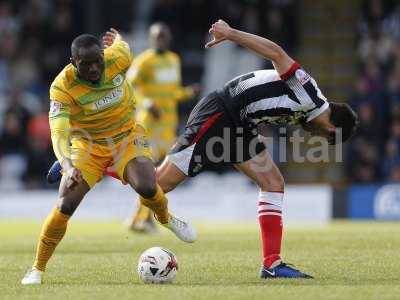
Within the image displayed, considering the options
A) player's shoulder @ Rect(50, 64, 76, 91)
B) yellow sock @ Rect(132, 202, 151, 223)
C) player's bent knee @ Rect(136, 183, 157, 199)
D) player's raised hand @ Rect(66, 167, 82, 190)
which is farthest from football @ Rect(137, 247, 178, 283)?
yellow sock @ Rect(132, 202, 151, 223)

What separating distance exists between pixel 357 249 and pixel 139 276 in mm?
3157

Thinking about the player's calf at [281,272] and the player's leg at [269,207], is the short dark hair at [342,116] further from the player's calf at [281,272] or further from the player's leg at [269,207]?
the player's calf at [281,272]

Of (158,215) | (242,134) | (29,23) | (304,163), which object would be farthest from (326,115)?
(29,23)

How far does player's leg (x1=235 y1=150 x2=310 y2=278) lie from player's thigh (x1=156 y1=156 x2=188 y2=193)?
20.1 inches

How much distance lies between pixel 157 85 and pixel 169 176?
19.4 ft

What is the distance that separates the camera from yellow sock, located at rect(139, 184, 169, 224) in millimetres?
8594

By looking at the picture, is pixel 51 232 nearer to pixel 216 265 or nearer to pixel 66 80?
pixel 66 80

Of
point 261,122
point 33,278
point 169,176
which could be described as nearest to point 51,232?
point 33,278

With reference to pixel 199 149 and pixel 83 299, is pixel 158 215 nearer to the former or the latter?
pixel 199 149

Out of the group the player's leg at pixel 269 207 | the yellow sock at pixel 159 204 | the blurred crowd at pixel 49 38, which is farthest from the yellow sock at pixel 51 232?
the blurred crowd at pixel 49 38

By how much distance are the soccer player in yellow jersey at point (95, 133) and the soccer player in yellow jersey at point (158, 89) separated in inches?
208

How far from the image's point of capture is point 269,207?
8492mm

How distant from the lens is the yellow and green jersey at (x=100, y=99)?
320 inches

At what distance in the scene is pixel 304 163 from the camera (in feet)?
67.1
